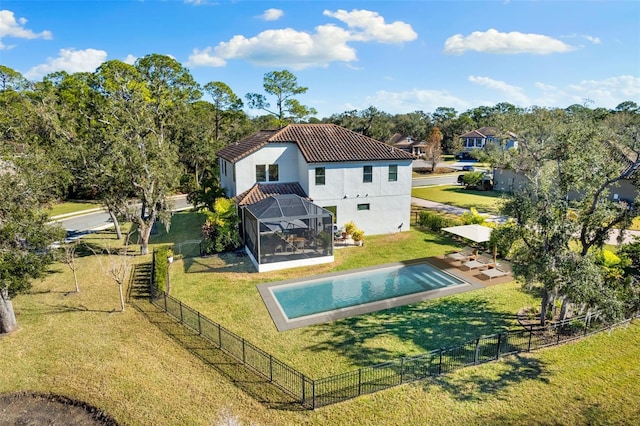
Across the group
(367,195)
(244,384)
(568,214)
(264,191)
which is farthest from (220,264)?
(568,214)

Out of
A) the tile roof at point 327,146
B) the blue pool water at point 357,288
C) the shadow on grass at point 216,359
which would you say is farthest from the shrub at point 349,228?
the shadow on grass at point 216,359

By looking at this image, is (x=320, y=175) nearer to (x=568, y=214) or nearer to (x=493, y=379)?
(x=568, y=214)

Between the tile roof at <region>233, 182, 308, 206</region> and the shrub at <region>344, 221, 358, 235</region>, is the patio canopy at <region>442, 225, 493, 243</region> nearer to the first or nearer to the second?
the shrub at <region>344, 221, 358, 235</region>

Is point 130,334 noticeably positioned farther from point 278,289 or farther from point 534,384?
point 534,384

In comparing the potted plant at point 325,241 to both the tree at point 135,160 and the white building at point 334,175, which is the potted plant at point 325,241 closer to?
the white building at point 334,175

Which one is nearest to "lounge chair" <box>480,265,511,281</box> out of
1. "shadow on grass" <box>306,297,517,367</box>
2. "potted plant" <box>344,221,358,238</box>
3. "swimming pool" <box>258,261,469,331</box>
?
"swimming pool" <box>258,261,469,331</box>

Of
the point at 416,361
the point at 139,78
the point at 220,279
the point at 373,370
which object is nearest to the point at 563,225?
the point at 416,361
